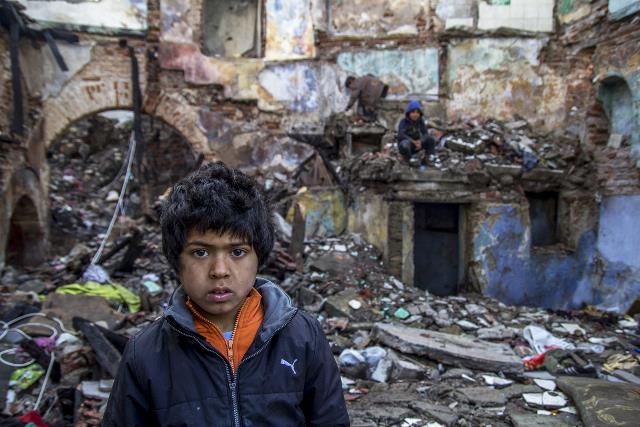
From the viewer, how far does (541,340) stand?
5.49 m

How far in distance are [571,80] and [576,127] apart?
1144 millimetres

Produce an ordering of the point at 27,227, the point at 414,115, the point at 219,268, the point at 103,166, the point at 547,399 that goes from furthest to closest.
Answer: the point at 103,166 → the point at 27,227 → the point at 414,115 → the point at 547,399 → the point at 219,268

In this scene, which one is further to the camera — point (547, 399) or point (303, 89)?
point (303, 89)

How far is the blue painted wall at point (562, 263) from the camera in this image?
7.75m

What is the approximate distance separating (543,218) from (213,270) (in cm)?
883

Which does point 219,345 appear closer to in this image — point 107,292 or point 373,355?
point 373,355

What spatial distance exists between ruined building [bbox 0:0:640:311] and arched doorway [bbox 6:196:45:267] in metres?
0.03

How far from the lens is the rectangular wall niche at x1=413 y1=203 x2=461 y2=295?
8.75 m

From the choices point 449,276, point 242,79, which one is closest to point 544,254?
point 449,276

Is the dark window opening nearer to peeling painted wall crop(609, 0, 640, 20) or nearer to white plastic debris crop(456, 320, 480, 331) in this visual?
peeling painted wall crop(609, 0, 640, 20)

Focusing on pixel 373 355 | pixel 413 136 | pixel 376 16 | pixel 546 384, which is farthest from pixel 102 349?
pixel 376 16

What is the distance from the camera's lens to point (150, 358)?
55.1 inches

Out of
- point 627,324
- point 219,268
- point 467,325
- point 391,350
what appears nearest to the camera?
point 219,268

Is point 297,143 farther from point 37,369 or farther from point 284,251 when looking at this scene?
point 37,369
